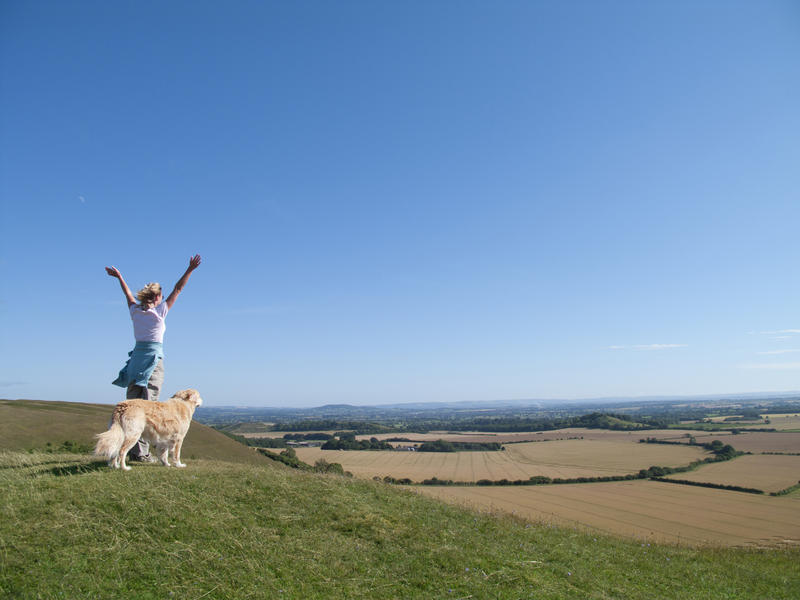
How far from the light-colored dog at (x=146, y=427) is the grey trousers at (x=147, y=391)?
1.42 feet

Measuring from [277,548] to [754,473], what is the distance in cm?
6531

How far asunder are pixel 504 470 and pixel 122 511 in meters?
57.6

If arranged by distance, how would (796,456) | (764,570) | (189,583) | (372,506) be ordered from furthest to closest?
1. (796,456)
2. (764,570)
3. (372,506)
4. (189,583)

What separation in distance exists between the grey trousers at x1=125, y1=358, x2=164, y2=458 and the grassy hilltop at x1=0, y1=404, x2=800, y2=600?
828 millimetres

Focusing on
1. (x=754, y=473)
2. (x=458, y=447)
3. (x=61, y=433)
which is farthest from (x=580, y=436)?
(x=61, y=433)

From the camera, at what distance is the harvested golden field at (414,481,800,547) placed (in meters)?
24.9

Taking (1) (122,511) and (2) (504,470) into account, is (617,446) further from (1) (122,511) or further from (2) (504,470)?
(1) (122,511)

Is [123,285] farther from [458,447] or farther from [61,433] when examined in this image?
[458,447]

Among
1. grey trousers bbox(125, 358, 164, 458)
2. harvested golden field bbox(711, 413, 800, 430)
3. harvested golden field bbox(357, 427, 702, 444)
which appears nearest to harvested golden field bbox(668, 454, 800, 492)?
harvested golden field bbox(357, 427, 702, 444)

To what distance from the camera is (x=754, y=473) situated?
51000 millimetres

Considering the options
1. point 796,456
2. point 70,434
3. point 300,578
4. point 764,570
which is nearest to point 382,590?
point 300,578

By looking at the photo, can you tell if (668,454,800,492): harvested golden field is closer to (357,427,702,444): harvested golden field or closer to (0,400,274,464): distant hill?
(357,427,702,444): harvested golden field

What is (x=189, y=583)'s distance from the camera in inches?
217

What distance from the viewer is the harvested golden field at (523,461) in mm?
53000
